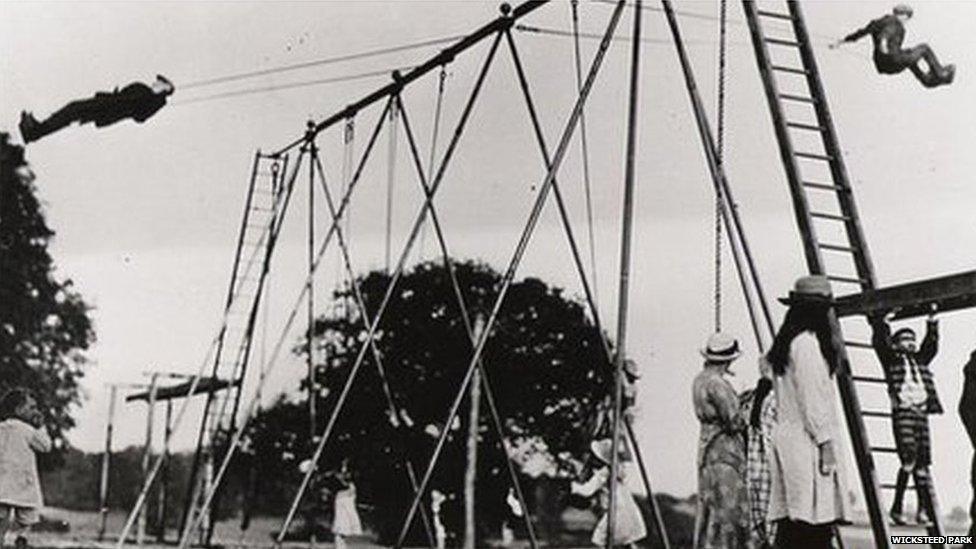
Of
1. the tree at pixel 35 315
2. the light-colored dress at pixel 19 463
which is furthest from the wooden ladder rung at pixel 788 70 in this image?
the tree at pixel 35 315

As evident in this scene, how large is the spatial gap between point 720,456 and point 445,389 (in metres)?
27.5

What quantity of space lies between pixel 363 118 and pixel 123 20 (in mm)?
16210

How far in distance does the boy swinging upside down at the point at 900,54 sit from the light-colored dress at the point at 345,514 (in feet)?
36.3

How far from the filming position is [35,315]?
33500mm

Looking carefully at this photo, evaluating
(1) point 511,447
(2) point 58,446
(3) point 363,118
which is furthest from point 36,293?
(1) point 511,447

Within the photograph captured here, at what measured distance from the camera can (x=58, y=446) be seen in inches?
1350

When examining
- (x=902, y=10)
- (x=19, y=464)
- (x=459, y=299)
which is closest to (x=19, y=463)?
(x=19, y=464)

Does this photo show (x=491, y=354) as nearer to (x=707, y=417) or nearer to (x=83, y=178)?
(x=83, y=178)

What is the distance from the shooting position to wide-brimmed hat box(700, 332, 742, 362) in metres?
8.87

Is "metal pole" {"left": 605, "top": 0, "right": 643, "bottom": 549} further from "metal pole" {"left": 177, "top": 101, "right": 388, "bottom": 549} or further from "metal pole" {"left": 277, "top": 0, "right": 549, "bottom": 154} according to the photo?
"metal pole" {"left": 177, "top": 101, "right": 388, "bottom": 549}

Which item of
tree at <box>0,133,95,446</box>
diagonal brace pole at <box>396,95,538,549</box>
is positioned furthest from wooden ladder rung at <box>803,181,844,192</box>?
tree at <box>0,133,95,446</box>

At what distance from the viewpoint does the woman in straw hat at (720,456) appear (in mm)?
8766

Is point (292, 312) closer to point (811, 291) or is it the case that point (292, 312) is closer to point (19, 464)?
point (19, 464)

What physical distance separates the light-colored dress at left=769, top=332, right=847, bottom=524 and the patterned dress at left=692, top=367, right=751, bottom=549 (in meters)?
1.27
